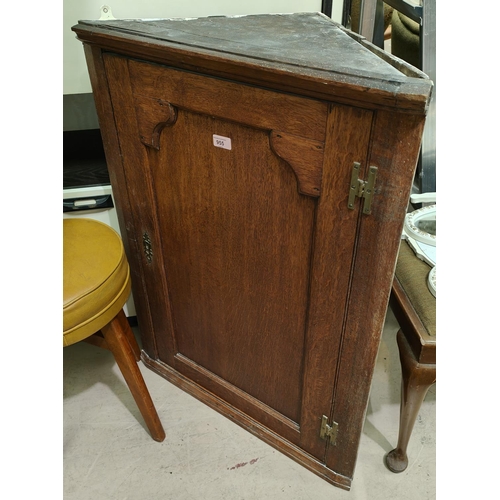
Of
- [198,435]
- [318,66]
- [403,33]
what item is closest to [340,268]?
[318,66]

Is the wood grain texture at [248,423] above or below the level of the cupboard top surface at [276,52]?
below

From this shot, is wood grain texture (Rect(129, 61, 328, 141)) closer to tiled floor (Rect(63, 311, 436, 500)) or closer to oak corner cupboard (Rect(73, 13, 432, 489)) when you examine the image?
oak corner cupboard (Rect(73, 13, 432, 489))

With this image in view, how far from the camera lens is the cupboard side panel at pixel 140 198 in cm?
109

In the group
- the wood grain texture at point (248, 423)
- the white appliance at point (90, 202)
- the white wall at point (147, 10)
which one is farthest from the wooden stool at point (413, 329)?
the white appliance at point (90, 202)

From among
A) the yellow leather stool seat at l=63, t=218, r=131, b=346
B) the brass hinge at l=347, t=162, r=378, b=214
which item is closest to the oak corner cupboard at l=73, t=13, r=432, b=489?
the brass hinge at l=347, t=162, r=378, b=214

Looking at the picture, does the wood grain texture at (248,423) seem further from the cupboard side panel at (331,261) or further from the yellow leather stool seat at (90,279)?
the yellow leather stool seat at (90,279)

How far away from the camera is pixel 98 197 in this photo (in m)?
1.44

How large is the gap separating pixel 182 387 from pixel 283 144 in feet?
3.41

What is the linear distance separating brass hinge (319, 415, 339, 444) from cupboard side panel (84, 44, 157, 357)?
0.64 metres

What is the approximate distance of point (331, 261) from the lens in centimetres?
98

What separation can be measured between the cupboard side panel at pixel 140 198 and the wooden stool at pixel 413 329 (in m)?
0.67

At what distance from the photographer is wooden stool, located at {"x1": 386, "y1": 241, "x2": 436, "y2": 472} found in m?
1.13

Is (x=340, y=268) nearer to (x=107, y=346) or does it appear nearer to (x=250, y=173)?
(x=250, y=173)

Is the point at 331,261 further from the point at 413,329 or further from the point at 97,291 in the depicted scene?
the point at 97,291
